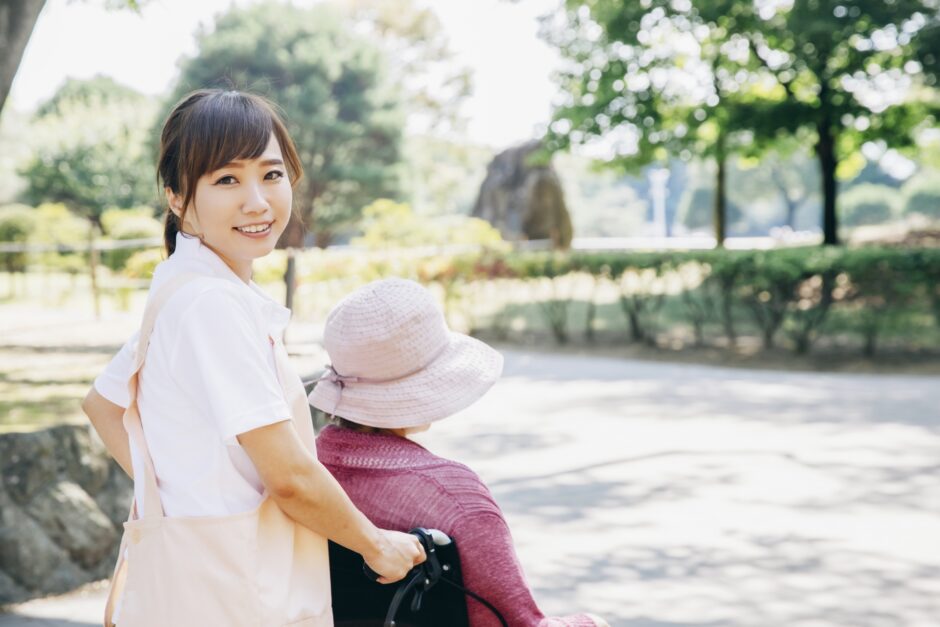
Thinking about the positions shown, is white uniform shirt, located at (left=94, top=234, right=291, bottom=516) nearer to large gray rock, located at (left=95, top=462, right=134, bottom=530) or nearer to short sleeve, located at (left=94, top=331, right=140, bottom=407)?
short sleeve, located at (left=94, top=331, right=140, bottom=407)

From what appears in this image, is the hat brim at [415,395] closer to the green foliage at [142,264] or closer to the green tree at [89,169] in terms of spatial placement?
the green foliage at [142,264]

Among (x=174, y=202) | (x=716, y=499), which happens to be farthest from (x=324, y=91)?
(x=174, y=202)

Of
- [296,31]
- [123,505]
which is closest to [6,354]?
[123,505]

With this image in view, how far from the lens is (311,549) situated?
1.68 meters

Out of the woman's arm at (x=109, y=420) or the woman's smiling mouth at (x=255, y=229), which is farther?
the woman's arm at (x=109, y=420)

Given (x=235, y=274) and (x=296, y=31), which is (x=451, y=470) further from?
(x=296, y=31)

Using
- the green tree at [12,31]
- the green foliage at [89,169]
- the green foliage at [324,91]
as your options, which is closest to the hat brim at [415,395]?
the green tree at [12,31]

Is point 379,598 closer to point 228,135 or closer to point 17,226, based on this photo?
point 228,135

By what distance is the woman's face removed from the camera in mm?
1731

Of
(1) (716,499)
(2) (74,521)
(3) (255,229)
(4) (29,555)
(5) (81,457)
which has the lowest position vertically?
(1) (716,499)

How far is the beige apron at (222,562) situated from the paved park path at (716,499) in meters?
2.72

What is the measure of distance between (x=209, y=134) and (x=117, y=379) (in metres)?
0.51

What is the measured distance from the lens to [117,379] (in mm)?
1945

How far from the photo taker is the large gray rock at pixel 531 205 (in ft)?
88.1
